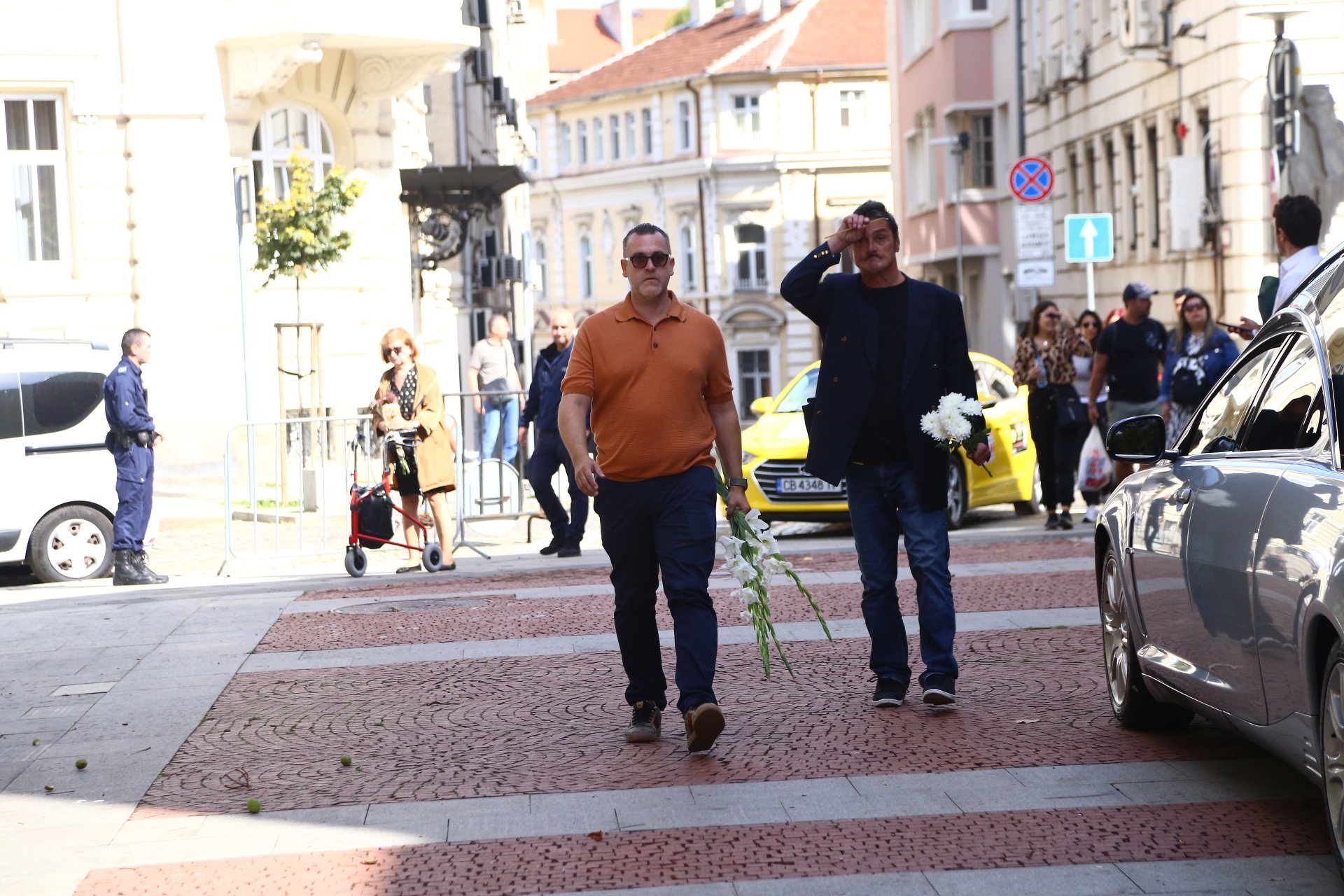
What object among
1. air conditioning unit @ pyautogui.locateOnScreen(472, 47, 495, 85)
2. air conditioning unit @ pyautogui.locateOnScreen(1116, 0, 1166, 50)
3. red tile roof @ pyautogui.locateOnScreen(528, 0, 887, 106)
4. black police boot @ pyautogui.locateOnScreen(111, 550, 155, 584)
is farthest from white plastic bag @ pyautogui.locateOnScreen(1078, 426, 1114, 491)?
red tile roof @ pyautogui.locateOnScreen(528, 0, 887, 106)

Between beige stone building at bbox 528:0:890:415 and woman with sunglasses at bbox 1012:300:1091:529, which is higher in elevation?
beige stone building at bbox 528:0:890:415

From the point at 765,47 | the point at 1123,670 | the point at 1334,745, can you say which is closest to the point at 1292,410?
the point at 1334,745

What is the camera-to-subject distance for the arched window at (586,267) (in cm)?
8012

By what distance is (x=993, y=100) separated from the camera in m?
40.7

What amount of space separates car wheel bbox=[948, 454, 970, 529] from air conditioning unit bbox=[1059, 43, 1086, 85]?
18062 mm

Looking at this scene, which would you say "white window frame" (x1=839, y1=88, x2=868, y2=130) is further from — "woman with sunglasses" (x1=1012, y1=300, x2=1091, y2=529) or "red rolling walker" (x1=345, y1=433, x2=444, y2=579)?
"red rolling walker" (x1=345, y1=433, x2=444, y2=579)

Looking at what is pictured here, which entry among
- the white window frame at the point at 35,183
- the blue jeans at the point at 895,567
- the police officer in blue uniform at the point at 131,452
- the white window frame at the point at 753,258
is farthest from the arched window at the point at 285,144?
the white window frame at the point at 753,258

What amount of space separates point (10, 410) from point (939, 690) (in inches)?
393

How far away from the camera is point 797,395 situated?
18.3m

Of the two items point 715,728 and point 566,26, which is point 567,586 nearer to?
point 715,728

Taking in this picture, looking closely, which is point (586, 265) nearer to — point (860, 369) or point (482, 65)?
point (482, 65)

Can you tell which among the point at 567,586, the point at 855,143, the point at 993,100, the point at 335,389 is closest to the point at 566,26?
the point at 855,143

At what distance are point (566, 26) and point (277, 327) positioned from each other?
8437 centimetres

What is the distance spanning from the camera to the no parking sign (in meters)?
22.6
